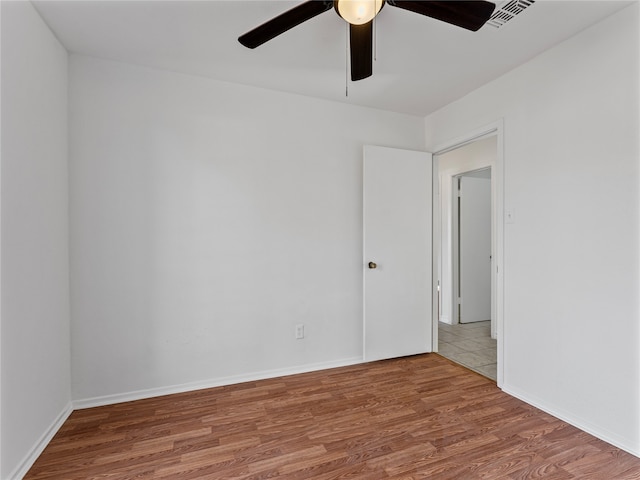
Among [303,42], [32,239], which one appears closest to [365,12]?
[303,42]

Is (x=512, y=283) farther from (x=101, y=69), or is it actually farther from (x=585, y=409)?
(x=101, y=69)

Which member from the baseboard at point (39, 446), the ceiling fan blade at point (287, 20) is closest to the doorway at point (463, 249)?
the ceiling fan blade at point (287, 20)

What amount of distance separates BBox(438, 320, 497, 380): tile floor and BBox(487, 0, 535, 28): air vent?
2.63 m

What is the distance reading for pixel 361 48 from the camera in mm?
1694

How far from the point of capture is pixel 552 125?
7.17 ft

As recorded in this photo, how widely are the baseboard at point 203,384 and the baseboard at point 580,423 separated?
130 centimetres

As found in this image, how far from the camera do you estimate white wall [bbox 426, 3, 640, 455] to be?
1.80 m

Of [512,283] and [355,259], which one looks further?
[355,259]

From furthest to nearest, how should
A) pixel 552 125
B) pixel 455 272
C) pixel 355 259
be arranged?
pixel 455 272, pixel 355 259, pixel 552 125

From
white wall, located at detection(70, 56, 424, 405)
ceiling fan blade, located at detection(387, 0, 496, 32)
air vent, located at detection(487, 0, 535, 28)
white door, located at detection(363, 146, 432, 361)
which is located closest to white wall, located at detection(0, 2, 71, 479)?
white wall, located at detection(70, 56, 424, 405)

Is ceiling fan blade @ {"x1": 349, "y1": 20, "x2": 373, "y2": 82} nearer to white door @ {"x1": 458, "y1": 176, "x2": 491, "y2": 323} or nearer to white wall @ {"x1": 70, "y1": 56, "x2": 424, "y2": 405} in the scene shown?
white wall @ {"x1": 70, "y1": 56, "x2": 424, "y2": 405}

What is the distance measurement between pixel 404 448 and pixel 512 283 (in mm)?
1474

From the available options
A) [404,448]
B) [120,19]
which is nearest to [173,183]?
[120,19]

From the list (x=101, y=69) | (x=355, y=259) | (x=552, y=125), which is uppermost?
(x=101, y=69)
